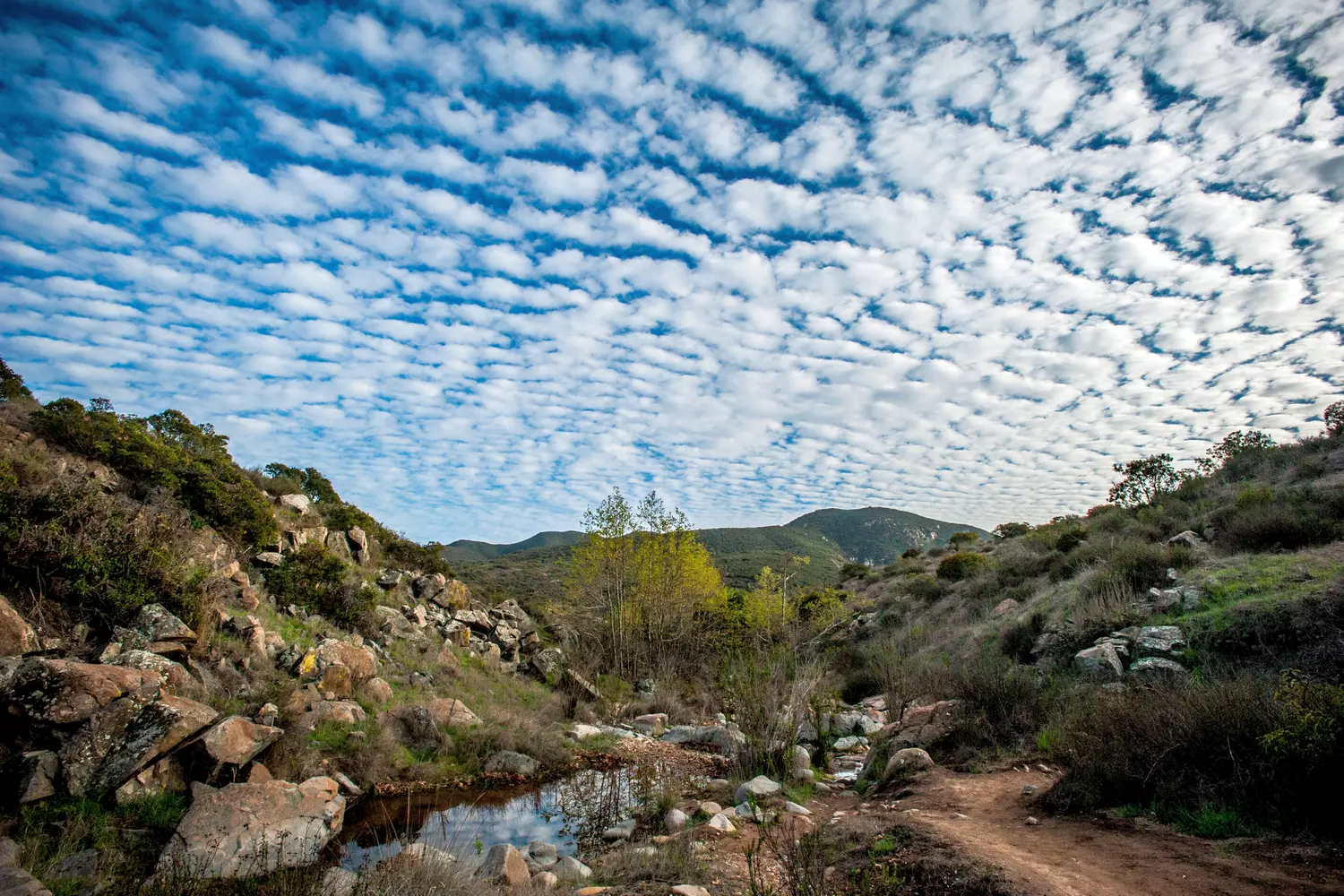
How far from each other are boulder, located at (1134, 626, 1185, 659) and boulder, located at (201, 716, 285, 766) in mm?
13762

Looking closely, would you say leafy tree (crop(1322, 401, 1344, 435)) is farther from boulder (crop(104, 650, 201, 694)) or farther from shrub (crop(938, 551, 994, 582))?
boulder (crop(104, 650, 201, 694))

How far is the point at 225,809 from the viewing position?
689cm

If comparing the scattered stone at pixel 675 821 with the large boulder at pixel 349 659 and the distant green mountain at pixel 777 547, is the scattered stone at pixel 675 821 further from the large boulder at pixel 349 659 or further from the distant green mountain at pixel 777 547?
the distant green mountain at pixel 777 547

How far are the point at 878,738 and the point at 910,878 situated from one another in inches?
243

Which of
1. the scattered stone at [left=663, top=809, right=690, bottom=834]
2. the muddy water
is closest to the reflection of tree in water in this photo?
the muddy water

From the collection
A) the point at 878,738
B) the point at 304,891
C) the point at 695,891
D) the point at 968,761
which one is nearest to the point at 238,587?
the point at 304,891

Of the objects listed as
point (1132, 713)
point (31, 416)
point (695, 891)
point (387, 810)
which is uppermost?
point (31, 416)

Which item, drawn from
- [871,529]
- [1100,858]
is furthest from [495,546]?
[1100,858]

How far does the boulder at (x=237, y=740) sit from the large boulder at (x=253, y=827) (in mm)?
→ 492

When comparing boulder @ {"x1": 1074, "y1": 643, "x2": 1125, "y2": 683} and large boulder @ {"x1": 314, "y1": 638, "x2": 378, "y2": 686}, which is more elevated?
boulder @ {"x1": 1074, "y1": 643, "x2": 1125, "y2": 683}

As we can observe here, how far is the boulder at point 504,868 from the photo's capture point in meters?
6.02

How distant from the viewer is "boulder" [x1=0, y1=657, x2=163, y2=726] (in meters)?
6.83

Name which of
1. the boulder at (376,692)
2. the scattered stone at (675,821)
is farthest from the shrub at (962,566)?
the boulder at (376,692)

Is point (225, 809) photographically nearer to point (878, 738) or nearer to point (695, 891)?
point (695, 891)
